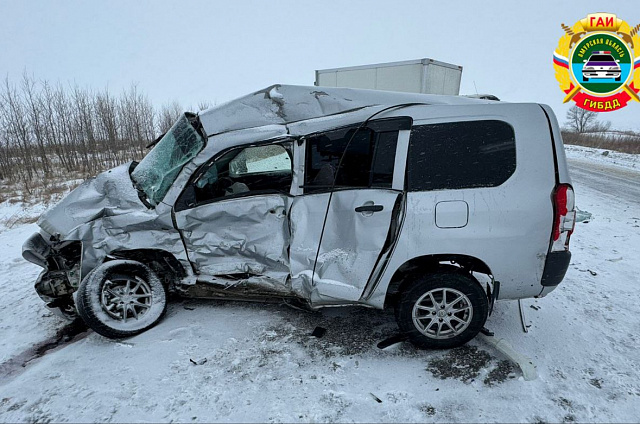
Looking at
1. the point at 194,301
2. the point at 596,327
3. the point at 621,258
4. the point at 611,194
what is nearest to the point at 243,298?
the point at 194,301

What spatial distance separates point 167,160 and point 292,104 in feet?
4.61

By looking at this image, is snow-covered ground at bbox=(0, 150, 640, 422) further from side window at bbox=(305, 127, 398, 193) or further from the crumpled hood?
side window at bbox=(305, 127, 398, 193)

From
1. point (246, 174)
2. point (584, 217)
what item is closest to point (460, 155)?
point (246, 174)

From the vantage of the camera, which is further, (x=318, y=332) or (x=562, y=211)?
(x=318, y=332)

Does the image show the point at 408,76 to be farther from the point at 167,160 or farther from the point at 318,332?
the point at 318,332

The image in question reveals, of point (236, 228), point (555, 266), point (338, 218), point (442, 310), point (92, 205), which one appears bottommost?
point (442, 310)

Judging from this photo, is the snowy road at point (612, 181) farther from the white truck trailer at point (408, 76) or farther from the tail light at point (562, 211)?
the tail light at point (562, 211)

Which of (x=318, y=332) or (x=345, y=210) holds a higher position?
(x=345, y=210)

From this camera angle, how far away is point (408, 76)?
6.59 meters

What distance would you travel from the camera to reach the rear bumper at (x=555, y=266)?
2518 mm

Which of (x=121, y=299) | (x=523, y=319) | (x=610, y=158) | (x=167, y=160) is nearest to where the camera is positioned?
(x=121, y=299)

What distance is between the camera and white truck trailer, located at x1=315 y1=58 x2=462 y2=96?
642 cm

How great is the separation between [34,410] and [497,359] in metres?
→ 3.43

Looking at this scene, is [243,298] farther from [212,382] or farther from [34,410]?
[34,410]
